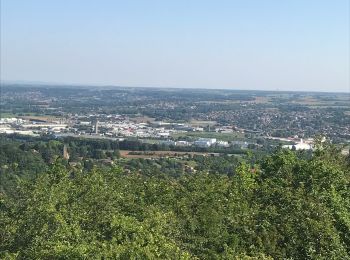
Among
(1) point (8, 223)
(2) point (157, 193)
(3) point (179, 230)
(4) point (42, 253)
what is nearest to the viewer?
(4) point (42, 253)

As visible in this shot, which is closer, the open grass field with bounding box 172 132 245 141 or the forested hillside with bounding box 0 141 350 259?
the forested hillside with bounding box 0 141 350 259

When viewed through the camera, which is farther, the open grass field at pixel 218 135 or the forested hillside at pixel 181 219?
the open grass field at pixel 218 135

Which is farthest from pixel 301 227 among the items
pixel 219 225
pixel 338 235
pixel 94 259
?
pixel 94 259

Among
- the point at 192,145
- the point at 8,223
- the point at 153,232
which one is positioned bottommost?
the point at 192,145

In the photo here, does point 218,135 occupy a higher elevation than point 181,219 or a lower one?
lower

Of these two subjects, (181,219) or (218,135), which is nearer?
(181,219)

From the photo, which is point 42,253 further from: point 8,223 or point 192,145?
point 192,145

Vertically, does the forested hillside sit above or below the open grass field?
above

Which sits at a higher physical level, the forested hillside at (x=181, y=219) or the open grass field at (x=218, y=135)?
the forested hillside at (x=181, y=219)
